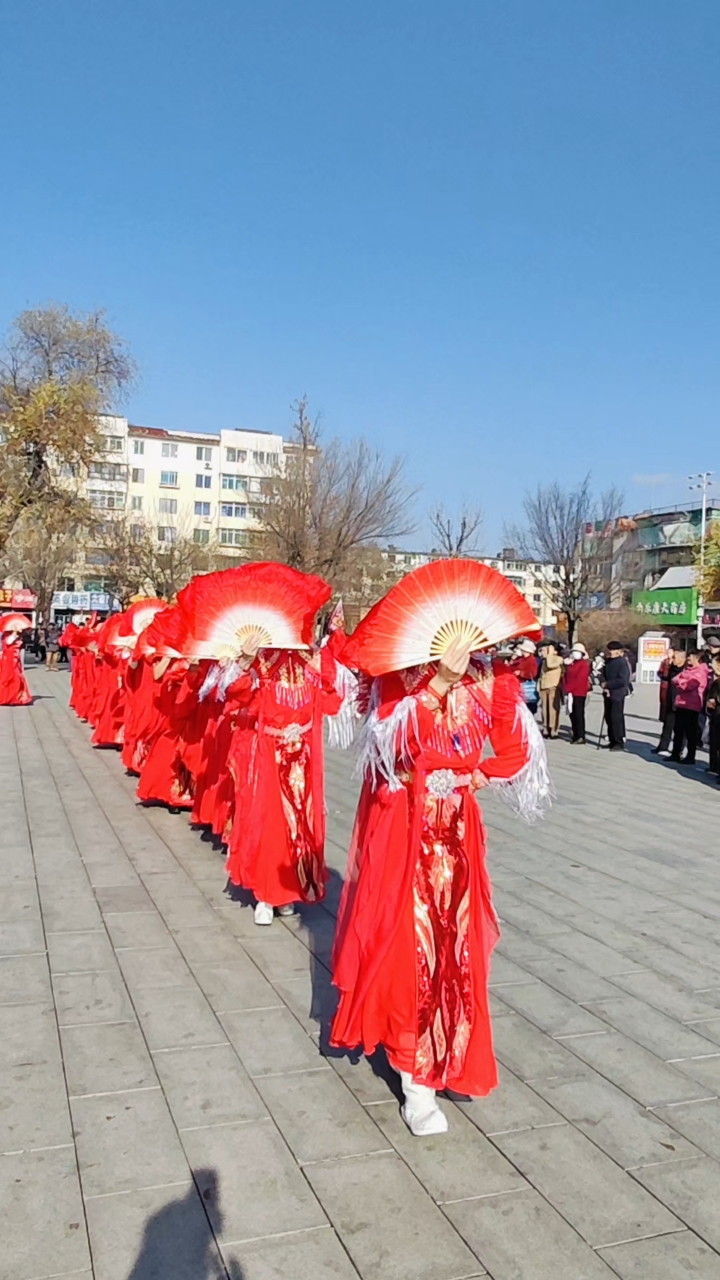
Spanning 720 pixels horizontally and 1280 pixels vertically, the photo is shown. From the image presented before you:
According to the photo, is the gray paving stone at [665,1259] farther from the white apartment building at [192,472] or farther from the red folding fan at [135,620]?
the white apartment building at [192,472]

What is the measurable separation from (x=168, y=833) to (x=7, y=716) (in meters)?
10.1

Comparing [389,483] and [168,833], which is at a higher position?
[389,483]

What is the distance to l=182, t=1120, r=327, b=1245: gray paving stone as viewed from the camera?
277 centimetres

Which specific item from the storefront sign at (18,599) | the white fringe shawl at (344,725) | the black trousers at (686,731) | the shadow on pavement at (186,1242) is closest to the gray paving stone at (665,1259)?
the shadow on pavement at (186,1242)

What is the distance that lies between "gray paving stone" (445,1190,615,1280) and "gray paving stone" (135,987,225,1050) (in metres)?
1.46

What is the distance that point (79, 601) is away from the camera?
6200 cm

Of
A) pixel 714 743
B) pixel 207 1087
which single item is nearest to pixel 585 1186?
pixel 207 1087

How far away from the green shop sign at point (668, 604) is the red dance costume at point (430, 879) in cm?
5431

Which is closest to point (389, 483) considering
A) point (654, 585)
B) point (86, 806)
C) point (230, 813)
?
point (86, 806)

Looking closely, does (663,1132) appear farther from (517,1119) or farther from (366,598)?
(366,598)

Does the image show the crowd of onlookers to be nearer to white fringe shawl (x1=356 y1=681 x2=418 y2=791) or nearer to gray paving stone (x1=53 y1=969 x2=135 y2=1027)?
gray paving stone (x1=53 y1=969 x2=135 y2=1027)

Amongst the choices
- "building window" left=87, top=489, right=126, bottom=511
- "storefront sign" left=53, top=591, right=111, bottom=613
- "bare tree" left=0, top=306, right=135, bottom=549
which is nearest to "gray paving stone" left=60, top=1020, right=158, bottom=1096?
"bare tree" left=0, top=306, right=135, bottom=549

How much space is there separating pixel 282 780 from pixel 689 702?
9080 millimetres

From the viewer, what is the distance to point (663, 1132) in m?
3.37
